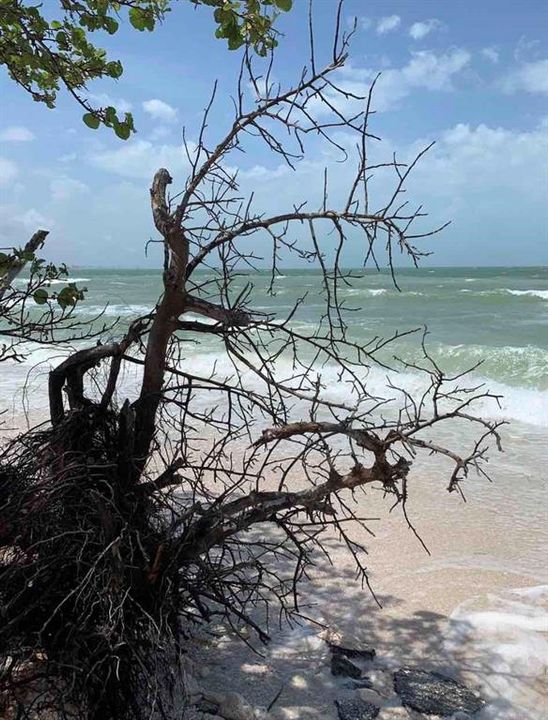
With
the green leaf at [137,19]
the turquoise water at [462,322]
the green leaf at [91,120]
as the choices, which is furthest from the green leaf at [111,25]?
the turquoise water at [462,322]

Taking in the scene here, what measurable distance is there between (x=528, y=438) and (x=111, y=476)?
259 inches

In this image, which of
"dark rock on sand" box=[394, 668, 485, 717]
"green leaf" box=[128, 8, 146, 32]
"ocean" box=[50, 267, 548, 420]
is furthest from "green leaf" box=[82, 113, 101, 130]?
"dark rock on sand" box=[394, 668, 485, 717]

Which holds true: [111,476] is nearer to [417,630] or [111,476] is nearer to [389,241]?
[389,241]

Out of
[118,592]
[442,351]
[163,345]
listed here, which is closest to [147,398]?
[163,345]

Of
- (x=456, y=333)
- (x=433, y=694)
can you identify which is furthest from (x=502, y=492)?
(x=456, y=333)

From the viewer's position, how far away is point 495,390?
36.1 ft

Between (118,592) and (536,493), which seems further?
(536,493)

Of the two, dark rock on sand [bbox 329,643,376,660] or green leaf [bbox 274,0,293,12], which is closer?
green leaf [bbox 274,0,293,12]

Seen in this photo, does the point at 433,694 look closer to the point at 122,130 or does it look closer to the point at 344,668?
the point at 344,668

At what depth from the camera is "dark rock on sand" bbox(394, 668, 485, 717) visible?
303 centimetres

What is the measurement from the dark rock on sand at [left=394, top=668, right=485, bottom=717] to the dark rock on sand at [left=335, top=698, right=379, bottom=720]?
18 centimetres

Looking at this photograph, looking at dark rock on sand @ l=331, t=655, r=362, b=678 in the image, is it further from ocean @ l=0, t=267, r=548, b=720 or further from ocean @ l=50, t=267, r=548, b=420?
ocean @ l=50, t=267, r=548, b=420

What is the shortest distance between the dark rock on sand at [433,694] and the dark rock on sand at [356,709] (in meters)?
0.18

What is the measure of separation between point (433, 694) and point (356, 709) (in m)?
0.41
